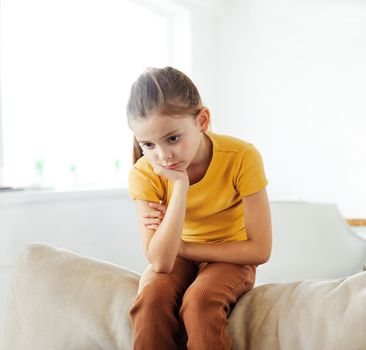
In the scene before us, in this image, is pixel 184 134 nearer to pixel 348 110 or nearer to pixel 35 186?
pixel 35 186

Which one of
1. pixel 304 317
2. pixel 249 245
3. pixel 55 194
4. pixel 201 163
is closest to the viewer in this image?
pixel 304 317

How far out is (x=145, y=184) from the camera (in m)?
1.41

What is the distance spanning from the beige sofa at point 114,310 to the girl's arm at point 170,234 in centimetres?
10

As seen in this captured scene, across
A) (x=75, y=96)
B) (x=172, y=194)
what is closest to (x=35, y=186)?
(x=75, y=96)

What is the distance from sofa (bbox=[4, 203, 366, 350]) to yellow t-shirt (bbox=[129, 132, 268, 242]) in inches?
7.5

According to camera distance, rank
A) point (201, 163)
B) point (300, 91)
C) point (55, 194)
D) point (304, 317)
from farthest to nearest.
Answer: point (300, 91) → point (55, 194) → point (201, 163) → point (304, 317)

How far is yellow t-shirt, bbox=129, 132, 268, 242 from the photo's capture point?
1.37m

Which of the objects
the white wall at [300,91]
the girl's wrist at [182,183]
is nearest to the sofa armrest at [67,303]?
the girl's wrist at [182,183]

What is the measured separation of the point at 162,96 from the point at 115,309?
0.51 metres

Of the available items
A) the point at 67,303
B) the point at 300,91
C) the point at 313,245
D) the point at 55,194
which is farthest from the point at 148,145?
the point at 300,91

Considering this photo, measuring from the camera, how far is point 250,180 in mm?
1352

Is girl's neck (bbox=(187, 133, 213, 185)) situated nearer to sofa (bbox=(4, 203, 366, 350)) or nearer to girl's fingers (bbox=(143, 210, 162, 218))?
girl's fingers (bbox=(143, 210, 162, 218))

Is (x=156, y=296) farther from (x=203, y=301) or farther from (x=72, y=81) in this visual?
(x=72, y=81)

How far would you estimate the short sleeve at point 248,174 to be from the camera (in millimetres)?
1349
